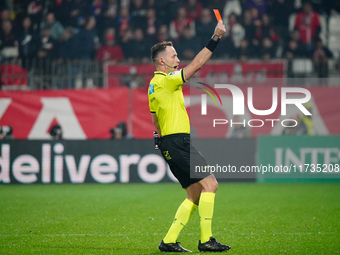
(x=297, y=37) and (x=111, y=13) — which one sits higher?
Result: (x=111, y=13)

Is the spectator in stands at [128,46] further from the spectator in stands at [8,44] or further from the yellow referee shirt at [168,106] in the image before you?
the yellow referee shirt at [168,106]

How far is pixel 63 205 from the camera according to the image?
1095cm

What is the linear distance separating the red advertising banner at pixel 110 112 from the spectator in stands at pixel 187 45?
211cm

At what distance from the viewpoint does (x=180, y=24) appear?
17.9m

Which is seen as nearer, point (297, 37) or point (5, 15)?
point (297, 37)

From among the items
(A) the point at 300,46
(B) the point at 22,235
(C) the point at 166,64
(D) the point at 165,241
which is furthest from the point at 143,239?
(A) the point at 300,46

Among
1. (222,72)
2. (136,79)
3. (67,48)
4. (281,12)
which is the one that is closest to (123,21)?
(67,48)

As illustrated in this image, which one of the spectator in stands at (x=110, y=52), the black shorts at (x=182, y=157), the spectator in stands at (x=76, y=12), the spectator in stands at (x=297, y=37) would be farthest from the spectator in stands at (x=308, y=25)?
the black shorts at (x=182, y=157)

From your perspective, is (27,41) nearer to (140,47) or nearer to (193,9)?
(140,47)

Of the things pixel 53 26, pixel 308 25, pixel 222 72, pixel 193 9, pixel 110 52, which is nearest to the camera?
pixel 222 72

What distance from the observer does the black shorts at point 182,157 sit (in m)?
6.40

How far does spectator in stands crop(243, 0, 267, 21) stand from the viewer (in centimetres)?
1814

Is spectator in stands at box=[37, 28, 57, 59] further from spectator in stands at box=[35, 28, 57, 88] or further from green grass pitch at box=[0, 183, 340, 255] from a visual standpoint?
green grass pitch at box=[0, 183, 340, 255]

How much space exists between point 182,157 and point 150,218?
3.15 m
